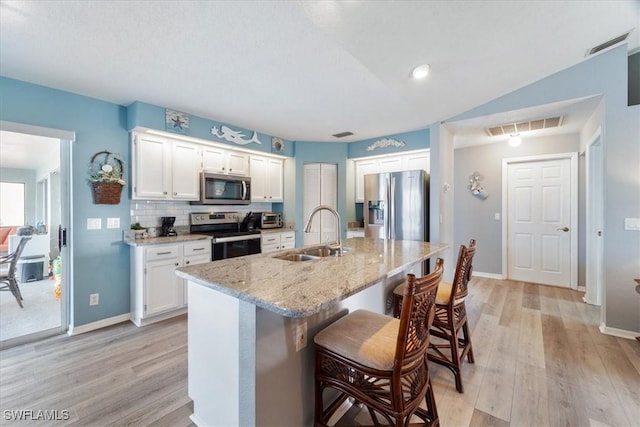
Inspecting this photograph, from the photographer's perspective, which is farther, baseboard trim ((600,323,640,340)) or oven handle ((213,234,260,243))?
oven handle ((213,234,260,243))

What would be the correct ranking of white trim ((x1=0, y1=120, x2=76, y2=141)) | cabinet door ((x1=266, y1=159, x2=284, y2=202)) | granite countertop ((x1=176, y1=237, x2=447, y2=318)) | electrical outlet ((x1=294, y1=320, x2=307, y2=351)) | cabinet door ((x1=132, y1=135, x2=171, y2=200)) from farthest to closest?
cabinet door ((x1=266, y1=159, x2=284, y2=202)), cabinet door ((x1=132, y1=135, x2=171, y2=200)), white trim ((x1=0, y1=120, x2=76, y2=141)), electrical outlet ((x1=294, y1=320, x2=307, y2=351)), granite countertop ((x1=176, y1=237, x2=447, y2=318))

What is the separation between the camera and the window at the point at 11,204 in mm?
2542

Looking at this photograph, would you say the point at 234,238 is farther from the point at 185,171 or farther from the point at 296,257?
the point at 296,257

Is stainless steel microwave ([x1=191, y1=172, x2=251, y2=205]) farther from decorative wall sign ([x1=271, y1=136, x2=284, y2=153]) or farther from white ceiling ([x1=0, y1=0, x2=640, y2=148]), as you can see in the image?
white ceiling ([x1=0, y1=0, x2=640, y2=148])

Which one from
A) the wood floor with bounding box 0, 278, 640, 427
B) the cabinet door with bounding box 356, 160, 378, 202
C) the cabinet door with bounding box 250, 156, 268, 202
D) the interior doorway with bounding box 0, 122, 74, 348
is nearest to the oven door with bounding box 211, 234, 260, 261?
the cabinet door with bounding box 250, 156, 268, 202

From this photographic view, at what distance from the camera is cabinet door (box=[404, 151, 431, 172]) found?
4.18m

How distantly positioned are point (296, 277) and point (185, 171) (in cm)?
285

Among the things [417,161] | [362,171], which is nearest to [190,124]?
[362,171]

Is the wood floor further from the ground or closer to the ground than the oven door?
closer to the ground

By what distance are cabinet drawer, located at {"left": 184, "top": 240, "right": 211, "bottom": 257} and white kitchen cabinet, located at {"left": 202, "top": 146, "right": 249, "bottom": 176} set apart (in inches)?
40.7

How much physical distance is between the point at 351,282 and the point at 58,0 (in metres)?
2.35

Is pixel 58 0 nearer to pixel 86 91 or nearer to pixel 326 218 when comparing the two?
pixel 86 91

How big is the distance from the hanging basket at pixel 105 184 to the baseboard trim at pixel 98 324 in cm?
128

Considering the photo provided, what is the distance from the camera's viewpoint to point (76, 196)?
9.18 feet
